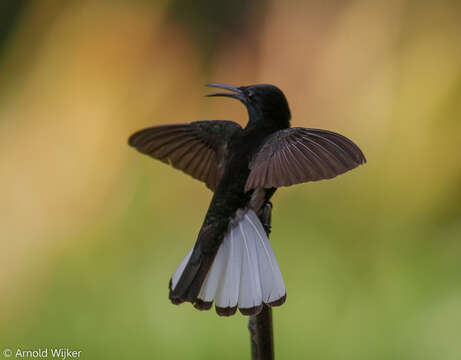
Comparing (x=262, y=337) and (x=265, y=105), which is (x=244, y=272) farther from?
(x=265, y=105)

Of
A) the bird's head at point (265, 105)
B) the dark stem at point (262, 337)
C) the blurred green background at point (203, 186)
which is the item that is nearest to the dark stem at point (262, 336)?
the dark stem at point (262, 337)

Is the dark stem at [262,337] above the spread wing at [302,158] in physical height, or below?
below

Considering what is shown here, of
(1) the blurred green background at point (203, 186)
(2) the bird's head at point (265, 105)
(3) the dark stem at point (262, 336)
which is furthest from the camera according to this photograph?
(1) the blurred green background at point (203, 186)

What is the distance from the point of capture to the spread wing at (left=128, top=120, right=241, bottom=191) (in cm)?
130

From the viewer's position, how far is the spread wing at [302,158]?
977mm

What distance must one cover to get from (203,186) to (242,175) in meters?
1.21

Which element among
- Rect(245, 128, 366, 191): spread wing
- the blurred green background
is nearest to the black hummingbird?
Rect(245, 128, 366, 191): spread wing

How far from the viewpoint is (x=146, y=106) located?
2.51m

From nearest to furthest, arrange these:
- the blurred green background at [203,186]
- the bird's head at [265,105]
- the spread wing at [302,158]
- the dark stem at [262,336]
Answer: the dark stem at [262,336] → the spread wing at [302,158] → the bird's head at [265,105] → the blurred green background at [203,186]

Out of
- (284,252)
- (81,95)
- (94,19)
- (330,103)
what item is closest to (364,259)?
(284,252)

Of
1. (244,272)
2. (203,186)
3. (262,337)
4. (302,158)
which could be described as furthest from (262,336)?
(203,186)

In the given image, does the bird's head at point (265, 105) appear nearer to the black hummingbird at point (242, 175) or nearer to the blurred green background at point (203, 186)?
the black hummingbird at point (242, 175)

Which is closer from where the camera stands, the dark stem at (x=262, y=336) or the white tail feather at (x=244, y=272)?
the dark stem at (x=262, y=336)

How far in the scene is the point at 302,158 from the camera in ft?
3.42
